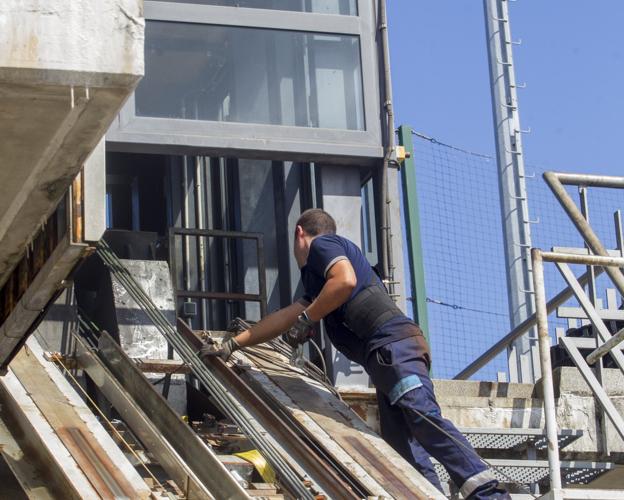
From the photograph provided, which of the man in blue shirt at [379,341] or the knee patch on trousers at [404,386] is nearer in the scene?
the man in blue shirt at [379,341]

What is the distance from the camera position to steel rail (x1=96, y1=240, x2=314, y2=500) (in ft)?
21.9

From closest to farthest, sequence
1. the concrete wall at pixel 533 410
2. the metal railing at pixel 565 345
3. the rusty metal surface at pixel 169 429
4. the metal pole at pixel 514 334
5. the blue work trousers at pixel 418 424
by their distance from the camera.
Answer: the rusty metal surface at pixel 169 429 → the blue work trousers at pixel 418 424 → the metal railing at pixel 565 345 → the concrete wall at pixel 533 410 → the metal pole at pixel 514 334

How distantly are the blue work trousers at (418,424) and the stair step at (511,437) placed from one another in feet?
2.13

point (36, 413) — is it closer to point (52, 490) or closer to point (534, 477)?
point (52, 490)

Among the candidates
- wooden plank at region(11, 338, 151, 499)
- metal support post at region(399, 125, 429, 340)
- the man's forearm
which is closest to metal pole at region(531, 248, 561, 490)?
the man's forearm

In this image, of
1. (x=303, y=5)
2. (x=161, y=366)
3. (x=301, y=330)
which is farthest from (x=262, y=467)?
(x=303, y=5)

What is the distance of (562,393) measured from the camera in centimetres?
865

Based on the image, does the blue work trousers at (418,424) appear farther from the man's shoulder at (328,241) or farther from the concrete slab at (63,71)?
the concrete slab at (63,71)

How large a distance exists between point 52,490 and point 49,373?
136 cm

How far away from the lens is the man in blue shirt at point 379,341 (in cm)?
720

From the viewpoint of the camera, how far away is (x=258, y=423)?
7.55m

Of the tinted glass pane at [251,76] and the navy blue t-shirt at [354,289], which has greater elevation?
the tinted glass pane at [251,76]

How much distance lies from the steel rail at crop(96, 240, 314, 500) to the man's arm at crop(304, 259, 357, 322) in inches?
27.3

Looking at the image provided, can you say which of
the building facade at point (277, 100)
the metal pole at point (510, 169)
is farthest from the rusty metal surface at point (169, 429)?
the metal pole at point (510, 169)
